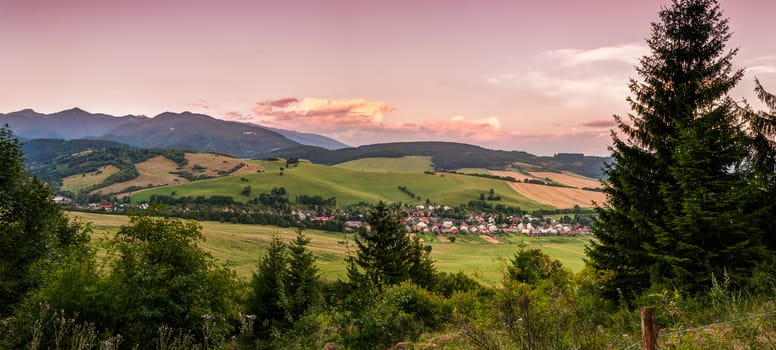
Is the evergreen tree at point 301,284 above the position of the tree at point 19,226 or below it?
below

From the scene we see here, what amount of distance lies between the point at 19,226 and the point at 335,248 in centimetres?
8576

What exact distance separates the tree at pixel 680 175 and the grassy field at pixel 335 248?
60.0 meters

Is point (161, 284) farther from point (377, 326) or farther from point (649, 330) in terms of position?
point (649, 330)

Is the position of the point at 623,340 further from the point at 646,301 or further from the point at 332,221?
the point at 332,221

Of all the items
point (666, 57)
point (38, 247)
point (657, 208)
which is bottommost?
point (38, 247)

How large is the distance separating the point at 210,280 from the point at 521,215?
177 meters

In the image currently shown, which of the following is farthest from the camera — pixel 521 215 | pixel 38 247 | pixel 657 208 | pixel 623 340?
pixel 521 215

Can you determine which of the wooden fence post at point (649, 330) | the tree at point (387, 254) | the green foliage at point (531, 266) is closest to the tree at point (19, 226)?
the tree at point (387, 254)

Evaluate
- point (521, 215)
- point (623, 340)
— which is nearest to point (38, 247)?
point (623, 340)

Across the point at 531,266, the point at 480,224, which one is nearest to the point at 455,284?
the point at 531,266

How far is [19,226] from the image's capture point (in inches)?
1030

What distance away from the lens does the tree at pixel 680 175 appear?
12289mm

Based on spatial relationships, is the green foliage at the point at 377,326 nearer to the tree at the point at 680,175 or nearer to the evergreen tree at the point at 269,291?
the tree at the point at 680,175

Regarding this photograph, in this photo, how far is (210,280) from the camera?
725 inches
